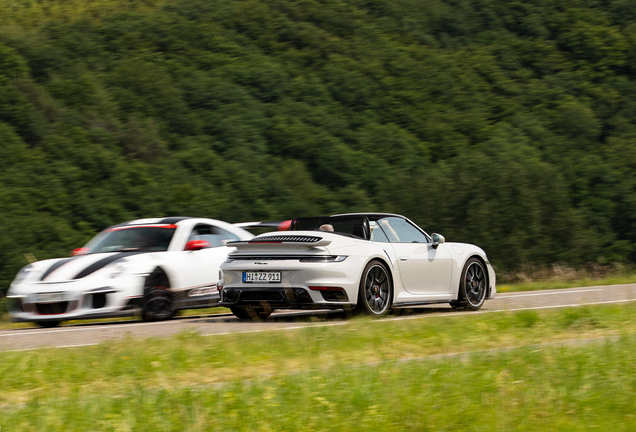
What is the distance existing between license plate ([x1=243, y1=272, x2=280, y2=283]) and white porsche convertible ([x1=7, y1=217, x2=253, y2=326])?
1.95m

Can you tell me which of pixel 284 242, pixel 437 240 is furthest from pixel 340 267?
pixel 437 240

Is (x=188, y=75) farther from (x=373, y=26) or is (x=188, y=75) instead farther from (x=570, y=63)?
(x=570, y=63)

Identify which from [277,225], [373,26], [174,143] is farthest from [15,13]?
[277,225]

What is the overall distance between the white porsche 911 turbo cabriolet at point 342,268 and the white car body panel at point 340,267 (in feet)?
0.04

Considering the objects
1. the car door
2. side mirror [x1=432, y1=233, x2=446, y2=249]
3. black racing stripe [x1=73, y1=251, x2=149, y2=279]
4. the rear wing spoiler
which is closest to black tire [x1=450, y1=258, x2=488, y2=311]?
the car door

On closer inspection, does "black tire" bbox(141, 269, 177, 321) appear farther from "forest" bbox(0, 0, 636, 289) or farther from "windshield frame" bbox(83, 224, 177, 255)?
"forest" bbox(0, 0, 636, 289)

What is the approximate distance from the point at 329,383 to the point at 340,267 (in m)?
4.35

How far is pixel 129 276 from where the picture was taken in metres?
10.8

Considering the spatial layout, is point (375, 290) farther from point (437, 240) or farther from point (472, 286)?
point (472, 286)

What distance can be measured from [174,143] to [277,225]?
56.3 meters

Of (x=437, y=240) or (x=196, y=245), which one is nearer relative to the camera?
(x=437, y=240)

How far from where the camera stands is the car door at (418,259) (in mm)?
10242

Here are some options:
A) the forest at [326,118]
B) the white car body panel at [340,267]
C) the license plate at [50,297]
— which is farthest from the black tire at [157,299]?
the forest at [326,118]

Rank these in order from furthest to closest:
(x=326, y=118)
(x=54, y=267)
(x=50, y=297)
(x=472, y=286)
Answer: (x=326, y=118), (x=472, y=286), (x=54, y=267), (x=50, y=297)
